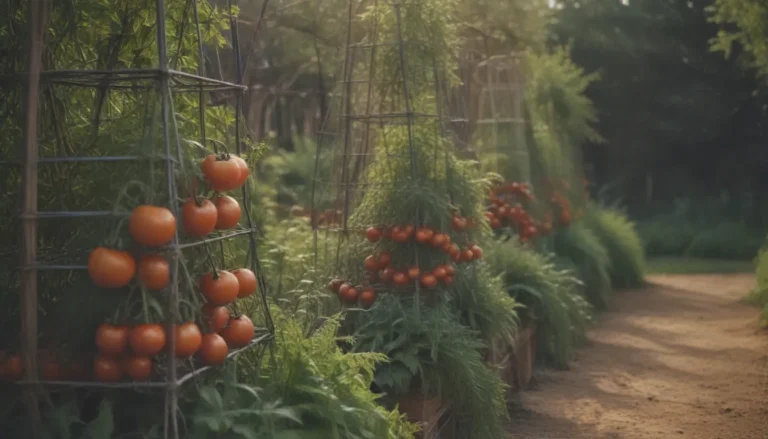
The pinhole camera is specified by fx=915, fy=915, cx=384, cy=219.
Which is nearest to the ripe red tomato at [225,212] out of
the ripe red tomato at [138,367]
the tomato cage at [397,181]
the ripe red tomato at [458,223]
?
the ripe red tomato at [138,367]

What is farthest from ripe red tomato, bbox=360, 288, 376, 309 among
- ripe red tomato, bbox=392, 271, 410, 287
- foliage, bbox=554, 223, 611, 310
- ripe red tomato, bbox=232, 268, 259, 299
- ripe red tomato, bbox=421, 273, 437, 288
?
foliage, bbox=554, 223, 611, 310

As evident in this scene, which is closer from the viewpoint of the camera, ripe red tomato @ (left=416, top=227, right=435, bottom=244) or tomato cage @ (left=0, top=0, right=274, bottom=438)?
tomato cage @ (left=0, top=0, right=274, bottom=438)

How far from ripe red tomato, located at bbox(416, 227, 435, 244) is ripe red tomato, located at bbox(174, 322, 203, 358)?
2146mm

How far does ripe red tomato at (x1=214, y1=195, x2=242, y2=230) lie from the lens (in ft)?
9.44

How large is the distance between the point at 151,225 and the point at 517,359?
388 centimetres

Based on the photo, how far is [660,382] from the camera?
631cm

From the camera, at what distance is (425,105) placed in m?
5.25

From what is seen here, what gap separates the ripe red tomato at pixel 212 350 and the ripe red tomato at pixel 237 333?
11 cm

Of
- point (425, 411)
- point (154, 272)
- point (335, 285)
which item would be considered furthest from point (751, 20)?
point (154, 272)

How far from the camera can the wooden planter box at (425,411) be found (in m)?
3.95

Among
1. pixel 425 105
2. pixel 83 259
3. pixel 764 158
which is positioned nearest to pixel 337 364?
pixel 83 259

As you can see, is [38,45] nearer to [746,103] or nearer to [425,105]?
[425,105]

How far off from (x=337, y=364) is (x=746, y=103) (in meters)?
14.9

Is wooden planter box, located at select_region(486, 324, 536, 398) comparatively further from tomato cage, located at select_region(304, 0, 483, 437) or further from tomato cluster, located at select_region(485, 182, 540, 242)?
tomato cluster, located at select_region(485, 182, 540, 242)
